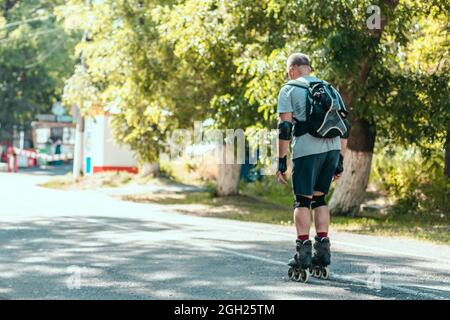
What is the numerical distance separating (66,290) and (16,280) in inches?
30.3

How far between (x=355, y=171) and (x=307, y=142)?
10.2m

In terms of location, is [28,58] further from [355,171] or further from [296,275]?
[296,275]

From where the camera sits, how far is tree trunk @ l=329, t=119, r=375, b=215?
1722 cm

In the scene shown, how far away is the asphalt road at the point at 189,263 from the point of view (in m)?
6.80

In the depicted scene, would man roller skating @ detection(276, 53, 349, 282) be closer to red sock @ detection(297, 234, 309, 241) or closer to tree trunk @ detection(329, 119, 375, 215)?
red sock @ detection(297, 234, 309, 241)

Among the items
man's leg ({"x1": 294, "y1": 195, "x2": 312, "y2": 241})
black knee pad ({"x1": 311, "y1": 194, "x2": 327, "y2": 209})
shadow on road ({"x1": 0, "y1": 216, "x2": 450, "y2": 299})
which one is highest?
black knee pad ({"x1": 311, "y1": 194, "x2": 327, "y2": 209})

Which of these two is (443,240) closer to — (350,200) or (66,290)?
(350,200)

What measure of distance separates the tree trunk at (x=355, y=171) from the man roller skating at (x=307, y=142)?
968 centimetres

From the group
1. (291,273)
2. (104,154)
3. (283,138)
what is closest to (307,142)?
(283,138)

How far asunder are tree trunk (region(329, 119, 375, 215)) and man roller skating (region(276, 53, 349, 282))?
9679 millimetres

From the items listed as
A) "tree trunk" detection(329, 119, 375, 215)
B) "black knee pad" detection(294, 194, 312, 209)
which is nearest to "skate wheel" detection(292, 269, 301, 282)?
"black knee pad" detection(294, 194, 312, 209)

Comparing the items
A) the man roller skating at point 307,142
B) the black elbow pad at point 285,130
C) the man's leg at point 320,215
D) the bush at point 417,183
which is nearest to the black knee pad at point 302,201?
the man roller skating at point 307,142

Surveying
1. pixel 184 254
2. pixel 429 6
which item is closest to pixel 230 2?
pixel 429 6

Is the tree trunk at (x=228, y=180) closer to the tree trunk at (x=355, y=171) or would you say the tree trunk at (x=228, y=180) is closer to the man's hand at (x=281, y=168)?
the tree trunk at (x=355, y=171)
